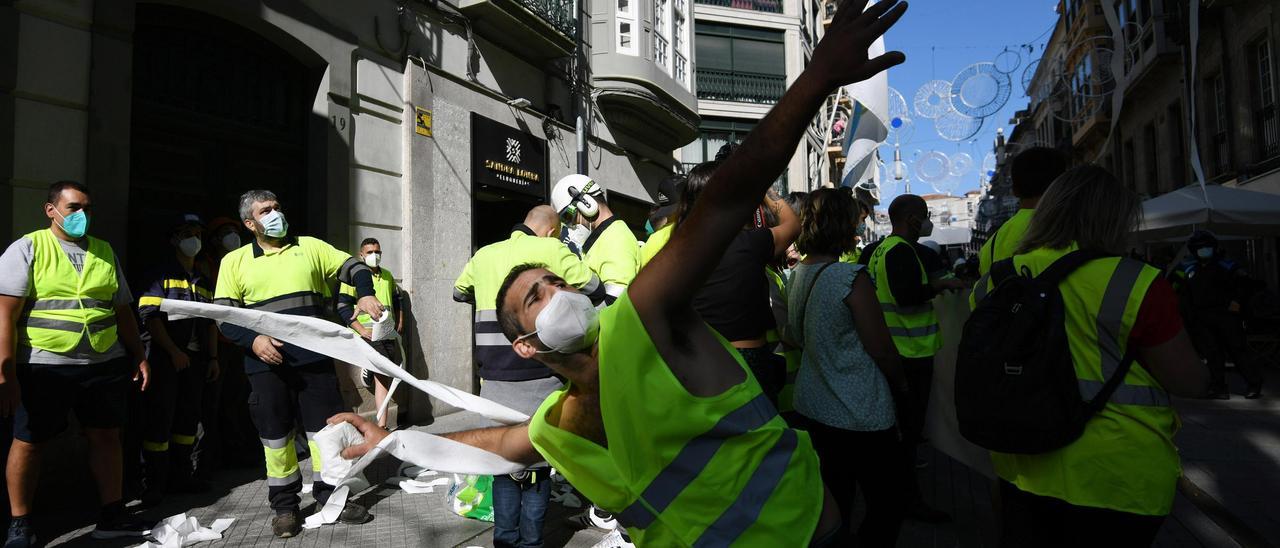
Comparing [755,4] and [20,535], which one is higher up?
[755,4]

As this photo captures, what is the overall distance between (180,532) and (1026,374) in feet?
14.7

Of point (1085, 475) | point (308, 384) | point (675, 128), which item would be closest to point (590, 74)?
point (675, 128)

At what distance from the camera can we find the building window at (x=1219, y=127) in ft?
53.9

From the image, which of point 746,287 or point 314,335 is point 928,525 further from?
point 314,335

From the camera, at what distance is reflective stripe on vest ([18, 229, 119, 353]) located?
391cm

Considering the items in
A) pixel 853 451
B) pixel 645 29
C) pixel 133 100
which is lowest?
pixel 853 451

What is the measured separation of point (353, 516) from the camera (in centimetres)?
452

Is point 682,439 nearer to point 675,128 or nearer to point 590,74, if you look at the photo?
point 590,74

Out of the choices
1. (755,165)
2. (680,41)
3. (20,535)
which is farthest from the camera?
(680,41)

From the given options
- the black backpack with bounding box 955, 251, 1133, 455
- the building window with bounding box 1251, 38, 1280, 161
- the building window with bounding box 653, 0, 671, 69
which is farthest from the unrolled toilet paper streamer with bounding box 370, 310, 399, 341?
the building window with bounding box 1251, 38, 1280, 161

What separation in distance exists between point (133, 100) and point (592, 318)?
571cm

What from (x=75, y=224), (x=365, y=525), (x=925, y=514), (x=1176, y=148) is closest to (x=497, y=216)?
(x=365, y=525)

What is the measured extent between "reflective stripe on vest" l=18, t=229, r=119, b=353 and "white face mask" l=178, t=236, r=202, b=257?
1.10 metres

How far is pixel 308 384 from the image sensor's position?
170 inches
